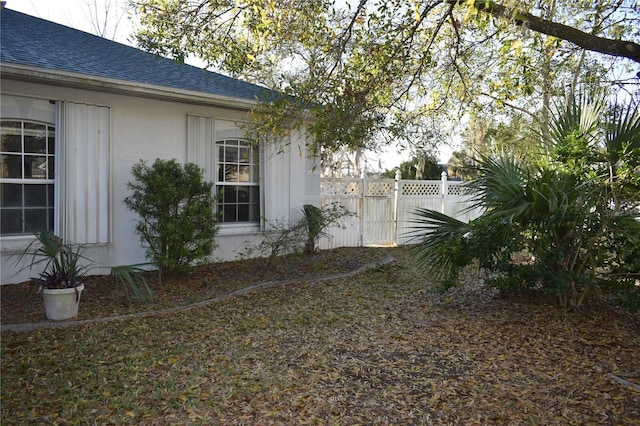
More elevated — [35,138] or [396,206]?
[35,138]

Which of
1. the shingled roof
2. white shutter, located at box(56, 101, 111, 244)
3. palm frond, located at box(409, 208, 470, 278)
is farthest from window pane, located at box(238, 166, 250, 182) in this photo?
palm frond, located at box(409, 208, 470, 278)

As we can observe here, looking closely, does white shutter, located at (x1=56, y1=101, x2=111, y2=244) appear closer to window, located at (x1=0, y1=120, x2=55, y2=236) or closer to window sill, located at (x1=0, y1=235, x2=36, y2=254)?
window, located at (x1=0, y1=120, x2=55, y2=236)

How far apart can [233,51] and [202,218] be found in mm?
2728

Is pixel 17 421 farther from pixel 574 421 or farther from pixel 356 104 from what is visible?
pixel 356 104

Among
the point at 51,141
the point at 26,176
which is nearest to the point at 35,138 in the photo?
the point at 51,141

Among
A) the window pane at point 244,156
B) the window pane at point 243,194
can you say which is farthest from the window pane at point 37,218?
the window pane at point 244,156

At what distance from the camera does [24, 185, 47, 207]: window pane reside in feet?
22.6

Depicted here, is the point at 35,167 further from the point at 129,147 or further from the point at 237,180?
the point at 237,180

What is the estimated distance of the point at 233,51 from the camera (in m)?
7.55

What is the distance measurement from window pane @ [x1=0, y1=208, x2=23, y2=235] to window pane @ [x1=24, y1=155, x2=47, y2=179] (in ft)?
1.77

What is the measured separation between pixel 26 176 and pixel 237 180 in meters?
3.56

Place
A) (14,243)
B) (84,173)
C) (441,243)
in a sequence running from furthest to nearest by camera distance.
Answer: (84,173) < (14,243) < (441,243)

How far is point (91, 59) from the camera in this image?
25.6 ft

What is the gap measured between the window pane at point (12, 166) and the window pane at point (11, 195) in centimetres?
13
